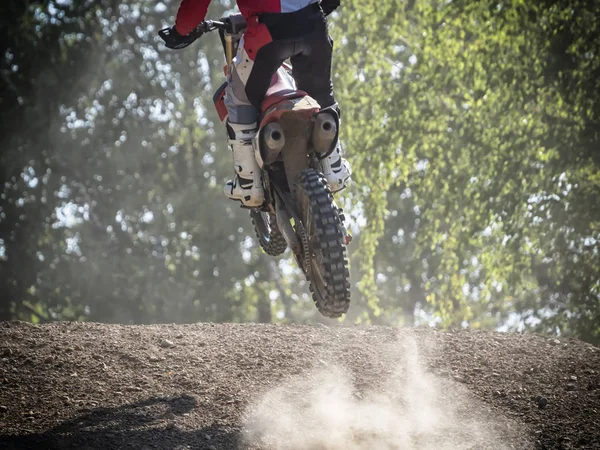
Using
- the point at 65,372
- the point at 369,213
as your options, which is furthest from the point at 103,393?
the point at 369,213

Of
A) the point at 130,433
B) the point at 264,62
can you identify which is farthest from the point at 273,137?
the point at 130,433

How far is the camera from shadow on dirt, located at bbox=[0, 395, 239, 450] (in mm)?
5906

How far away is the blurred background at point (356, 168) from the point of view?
1380cm

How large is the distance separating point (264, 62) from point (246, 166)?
31.8 inches

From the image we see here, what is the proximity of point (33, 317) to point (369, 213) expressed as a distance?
57.1 feet

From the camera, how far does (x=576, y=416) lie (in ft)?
22.2

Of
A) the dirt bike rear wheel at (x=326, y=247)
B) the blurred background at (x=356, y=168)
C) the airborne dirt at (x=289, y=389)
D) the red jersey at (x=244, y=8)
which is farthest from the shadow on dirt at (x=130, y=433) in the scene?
the blurred background at (x=356, y=168)

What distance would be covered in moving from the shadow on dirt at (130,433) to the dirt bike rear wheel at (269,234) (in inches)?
81.6

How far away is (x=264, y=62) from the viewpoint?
6.99m

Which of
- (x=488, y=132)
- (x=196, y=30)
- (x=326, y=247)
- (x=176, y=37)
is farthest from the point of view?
(x=488, y=132)

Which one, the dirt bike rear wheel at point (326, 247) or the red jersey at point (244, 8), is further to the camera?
the red jersey at point (244, 8)

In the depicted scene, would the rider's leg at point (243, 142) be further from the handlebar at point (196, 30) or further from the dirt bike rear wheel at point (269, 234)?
the dirt bike rear wheel at point (269, 234)

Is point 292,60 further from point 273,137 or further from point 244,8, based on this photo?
point 273,137

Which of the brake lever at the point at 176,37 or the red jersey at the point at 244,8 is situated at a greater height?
the brake lever at the point at 176,37
